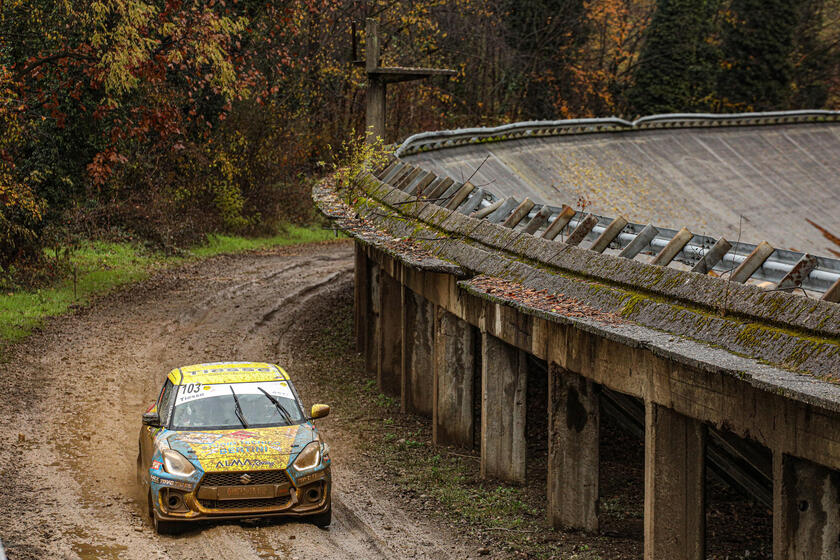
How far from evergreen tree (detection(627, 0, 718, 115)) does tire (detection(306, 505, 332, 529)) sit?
52.2 meters

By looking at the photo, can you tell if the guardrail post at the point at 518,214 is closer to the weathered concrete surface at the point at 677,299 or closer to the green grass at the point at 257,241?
the weathered concrete surface at the point at 677,299

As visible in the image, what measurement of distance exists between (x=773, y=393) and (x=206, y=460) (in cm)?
584

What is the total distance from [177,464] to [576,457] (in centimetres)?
443

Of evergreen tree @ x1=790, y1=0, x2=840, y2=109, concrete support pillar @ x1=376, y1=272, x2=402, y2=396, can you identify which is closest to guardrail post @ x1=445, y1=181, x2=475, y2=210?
concrete support pillar @ x1=376, y1=272, x2=402, y2=396

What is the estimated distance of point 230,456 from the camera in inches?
437

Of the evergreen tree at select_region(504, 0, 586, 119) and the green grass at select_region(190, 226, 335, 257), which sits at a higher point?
the evergreen tree at select_region(504, 0, 586, 119)

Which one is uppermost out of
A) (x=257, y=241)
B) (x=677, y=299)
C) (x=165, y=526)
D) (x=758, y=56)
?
(x=758, y=56)

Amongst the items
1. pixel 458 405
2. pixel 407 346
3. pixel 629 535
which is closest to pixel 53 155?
pixel 407 346

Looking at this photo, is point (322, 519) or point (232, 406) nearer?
point (322, 519)

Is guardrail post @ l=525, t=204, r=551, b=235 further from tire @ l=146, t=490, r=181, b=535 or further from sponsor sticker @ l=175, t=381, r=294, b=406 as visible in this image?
tire @ l=146, t=490, r=181, b=535

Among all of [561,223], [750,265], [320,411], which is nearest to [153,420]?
[320,411]

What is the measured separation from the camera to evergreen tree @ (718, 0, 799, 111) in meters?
63.2

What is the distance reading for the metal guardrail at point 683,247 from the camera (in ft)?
30.9

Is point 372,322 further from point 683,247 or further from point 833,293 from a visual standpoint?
point 833,293
